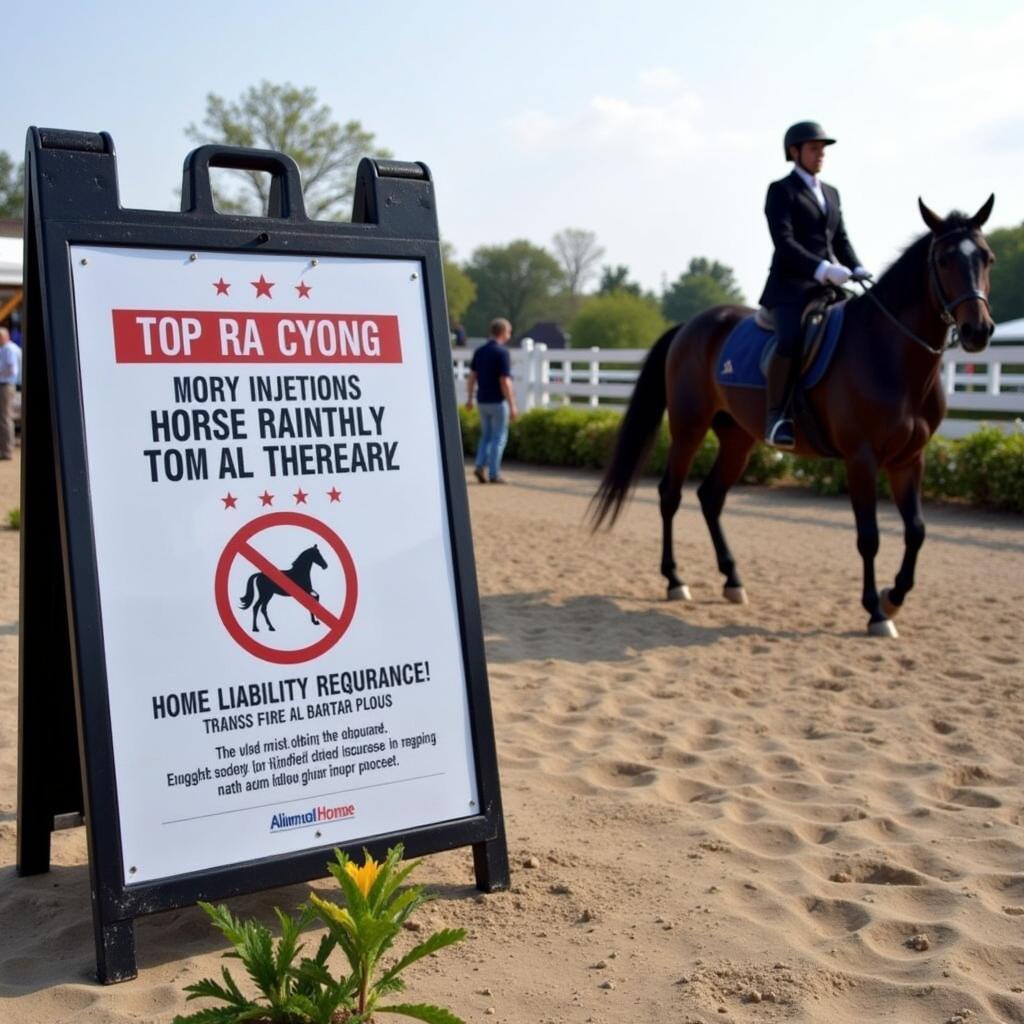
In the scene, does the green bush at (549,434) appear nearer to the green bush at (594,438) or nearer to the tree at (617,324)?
the green bush at (594,438)

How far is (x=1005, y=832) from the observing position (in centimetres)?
359

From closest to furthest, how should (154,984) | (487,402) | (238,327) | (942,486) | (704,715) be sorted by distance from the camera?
(154,984) → (238,327) → (704,715) → (942,486) → (487,402)

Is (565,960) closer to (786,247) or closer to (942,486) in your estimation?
(786,247)

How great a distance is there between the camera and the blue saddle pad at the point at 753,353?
271 inches

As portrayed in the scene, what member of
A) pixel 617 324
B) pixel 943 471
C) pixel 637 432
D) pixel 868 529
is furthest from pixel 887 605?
pixel 617 324

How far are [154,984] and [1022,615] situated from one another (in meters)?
5.62

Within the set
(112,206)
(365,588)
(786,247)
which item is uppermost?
(786,247)

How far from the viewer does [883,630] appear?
6418 millimetres

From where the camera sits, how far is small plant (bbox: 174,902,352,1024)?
7.34 feet

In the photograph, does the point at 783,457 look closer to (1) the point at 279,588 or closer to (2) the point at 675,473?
(2) the point at 675,473

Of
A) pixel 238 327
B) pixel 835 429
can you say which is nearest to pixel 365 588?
pixel 238 327

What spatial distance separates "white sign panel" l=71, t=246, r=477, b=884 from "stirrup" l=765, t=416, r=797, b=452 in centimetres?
430

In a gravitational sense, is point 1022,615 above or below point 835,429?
below

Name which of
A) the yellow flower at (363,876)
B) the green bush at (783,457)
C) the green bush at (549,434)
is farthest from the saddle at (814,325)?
the green bush at (549,434)
